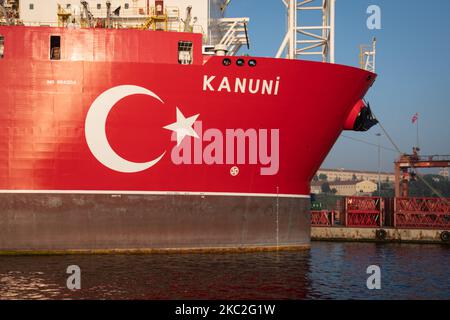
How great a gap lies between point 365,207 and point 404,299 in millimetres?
20299

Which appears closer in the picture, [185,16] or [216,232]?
[216,232]

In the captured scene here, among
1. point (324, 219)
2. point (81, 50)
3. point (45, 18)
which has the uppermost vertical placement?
point (45, 18)

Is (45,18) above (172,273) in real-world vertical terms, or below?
above

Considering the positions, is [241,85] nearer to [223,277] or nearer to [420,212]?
[223,277]

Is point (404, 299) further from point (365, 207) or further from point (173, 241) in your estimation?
point (365, 207)

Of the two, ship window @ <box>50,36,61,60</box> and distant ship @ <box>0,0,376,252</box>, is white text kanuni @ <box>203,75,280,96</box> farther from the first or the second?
ship window @ <box>50,36,61,60</box>

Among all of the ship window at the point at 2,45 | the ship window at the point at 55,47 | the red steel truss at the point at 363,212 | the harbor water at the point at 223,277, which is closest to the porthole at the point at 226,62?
the ship window at the point at 55,47

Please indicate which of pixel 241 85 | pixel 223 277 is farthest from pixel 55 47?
pixel 223 277

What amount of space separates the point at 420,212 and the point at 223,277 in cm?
2037

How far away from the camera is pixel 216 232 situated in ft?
73.1

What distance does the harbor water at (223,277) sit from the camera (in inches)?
620
